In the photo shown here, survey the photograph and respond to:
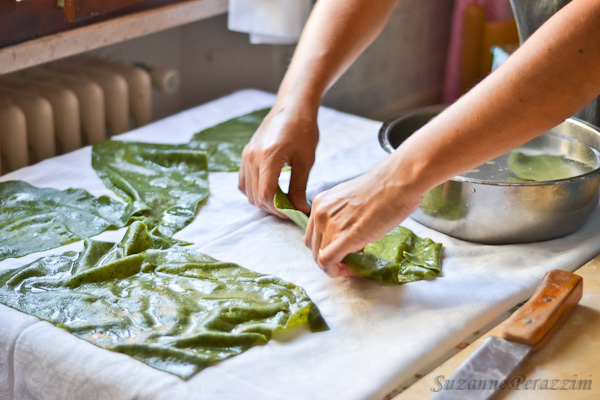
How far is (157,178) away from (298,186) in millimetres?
353

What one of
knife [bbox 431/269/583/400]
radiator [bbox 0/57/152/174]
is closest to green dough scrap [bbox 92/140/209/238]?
radiator [bbox 0/57/152/174]

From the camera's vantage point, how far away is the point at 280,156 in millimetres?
1210

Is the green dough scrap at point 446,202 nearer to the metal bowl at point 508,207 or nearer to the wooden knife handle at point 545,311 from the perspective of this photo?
the metal bowl at point 508,207

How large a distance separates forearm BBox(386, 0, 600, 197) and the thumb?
0.27 meters

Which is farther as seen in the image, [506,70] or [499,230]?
[499,230]

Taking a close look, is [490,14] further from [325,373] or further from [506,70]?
[325,373]

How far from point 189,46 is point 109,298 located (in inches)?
51.6

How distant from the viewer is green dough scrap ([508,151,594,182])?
1254 millimetres

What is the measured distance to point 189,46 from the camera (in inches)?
84.2

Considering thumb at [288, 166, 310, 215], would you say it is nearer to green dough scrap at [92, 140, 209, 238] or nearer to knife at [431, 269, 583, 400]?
green dough scrap at [92, 140, 209, 238]

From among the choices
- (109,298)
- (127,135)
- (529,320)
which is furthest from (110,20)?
(529,320)

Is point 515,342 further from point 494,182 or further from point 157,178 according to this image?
point 157,178

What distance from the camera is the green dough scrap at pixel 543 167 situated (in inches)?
49.4

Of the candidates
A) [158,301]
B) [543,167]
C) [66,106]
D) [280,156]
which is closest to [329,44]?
[280,156]
